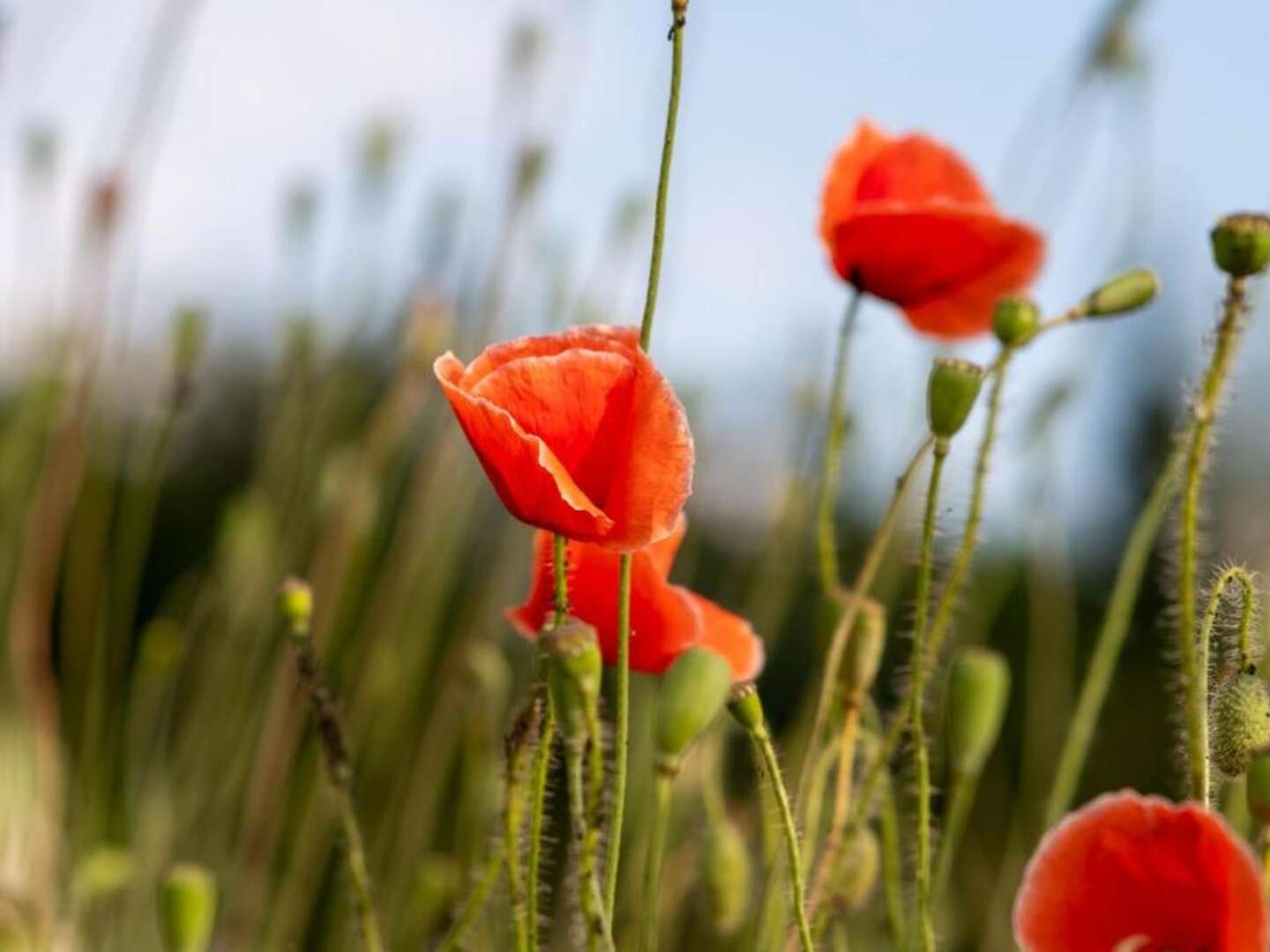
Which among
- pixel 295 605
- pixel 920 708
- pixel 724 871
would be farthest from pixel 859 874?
pixel 295 605

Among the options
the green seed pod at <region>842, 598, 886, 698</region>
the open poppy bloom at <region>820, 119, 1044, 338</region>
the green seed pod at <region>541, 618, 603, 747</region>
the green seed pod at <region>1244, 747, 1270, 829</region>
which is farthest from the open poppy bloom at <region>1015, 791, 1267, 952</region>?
the open poppy bloom at <region>820, 119, 1044, 338</region>

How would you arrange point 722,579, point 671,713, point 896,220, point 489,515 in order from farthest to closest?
point 722,579
point 489,515
point 896,220
point 671,713

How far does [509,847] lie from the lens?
1.92ft

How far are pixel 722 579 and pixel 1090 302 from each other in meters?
2.17

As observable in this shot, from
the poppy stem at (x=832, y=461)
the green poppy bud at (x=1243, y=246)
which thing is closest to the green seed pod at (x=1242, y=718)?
the green poppy bud at (x=1243, y=246)

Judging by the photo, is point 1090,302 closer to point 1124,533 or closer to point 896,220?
point 896,220

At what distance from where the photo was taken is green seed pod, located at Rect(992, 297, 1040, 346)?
0.63m

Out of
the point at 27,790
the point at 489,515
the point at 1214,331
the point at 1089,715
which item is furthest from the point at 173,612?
the point at 1214,331

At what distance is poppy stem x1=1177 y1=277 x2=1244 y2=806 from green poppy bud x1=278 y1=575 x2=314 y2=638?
355mm

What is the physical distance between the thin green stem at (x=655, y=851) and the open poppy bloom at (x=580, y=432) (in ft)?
0.26

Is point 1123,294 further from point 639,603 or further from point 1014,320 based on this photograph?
point 639,603

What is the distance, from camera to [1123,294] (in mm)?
685

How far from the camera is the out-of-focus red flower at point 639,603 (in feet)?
2.03

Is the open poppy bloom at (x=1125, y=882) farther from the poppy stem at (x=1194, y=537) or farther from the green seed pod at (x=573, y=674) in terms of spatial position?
the green seed pod at (x=573, y=674)
